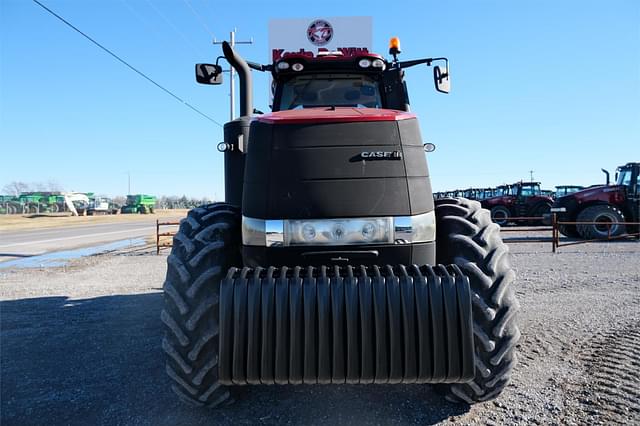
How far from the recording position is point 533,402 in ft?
9.70

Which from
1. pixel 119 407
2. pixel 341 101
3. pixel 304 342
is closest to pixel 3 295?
pixel 119 407

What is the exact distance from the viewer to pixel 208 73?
4117 mm

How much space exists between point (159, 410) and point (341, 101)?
296 centimetres

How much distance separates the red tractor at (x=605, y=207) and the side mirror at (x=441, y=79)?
12.0m

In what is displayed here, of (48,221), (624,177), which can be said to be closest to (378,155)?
(624,177)

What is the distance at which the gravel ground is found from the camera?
2.81 m

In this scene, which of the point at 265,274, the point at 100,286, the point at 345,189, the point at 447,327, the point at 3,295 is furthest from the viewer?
the point at 100,286

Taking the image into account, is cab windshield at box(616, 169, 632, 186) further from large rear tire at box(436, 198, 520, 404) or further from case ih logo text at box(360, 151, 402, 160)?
case ih logo text at box(360, 151, 402, 160)

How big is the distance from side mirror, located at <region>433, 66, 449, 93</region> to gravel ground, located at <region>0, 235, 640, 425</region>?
2563mm

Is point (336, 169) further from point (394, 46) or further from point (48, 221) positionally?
point (48, 221)

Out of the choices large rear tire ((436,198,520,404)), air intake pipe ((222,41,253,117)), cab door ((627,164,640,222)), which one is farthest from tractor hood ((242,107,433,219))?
cab door ((627,164,640,222))

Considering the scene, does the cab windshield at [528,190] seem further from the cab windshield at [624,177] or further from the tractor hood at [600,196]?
the tractor hood at [600,196]

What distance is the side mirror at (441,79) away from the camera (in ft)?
13.9

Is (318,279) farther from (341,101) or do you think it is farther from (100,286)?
(100,286)
